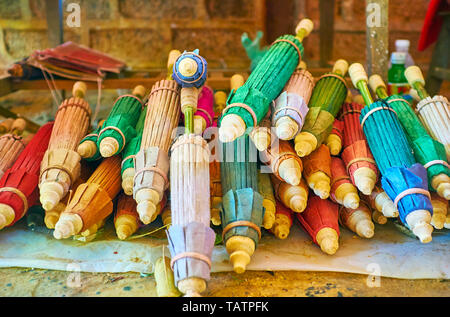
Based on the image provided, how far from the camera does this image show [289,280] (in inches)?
64.1

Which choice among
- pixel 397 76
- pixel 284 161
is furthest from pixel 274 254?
pixel 397 76

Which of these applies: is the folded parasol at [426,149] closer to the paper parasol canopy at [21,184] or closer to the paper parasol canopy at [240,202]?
the paper parasol canopy at [240,202]

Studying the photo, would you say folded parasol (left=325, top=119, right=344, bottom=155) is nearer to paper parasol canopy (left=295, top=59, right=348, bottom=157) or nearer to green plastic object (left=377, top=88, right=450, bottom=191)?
paper parasol canopy (left=295, top=59, right=348, bottom=157)

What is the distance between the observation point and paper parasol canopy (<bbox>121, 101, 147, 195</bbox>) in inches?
73.5

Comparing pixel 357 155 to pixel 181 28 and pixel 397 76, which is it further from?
pixel 181 28

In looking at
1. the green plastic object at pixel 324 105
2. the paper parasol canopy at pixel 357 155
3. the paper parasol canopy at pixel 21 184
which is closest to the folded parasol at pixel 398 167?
the paper parasol canopy at pixel 357 155

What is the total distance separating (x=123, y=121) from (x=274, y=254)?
0.98m

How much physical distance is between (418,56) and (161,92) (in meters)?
4.45

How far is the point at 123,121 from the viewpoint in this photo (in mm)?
2117

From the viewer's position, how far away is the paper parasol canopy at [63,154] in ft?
5.95
